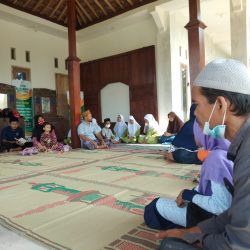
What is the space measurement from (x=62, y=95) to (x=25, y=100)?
143 cm

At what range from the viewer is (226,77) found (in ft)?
2.85

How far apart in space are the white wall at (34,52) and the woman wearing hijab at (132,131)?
10.4ft

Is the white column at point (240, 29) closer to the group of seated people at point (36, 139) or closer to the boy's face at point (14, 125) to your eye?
the group of seated people at point (36, 139)

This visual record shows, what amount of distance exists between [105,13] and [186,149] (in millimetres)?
5935

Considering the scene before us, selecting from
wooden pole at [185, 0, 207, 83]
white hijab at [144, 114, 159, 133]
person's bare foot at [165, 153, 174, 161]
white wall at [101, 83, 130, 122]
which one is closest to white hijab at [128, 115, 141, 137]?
white hijab at [144, 114, 159, 133]

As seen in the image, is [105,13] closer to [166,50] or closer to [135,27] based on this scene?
[135,27]

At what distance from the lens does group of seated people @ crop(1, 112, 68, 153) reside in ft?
16.9

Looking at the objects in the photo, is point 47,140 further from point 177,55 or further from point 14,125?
point 177,55

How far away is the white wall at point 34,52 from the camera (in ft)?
25.7

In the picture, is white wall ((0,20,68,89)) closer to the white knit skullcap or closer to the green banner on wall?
the green banner on wall

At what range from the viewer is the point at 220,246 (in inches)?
31.0

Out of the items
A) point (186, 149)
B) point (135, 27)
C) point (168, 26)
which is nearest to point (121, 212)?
point (186, 149)

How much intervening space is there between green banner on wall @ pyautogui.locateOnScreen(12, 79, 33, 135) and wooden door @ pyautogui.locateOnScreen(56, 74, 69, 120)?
3.44 feet

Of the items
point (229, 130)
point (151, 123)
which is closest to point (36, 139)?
point (151, 123)
